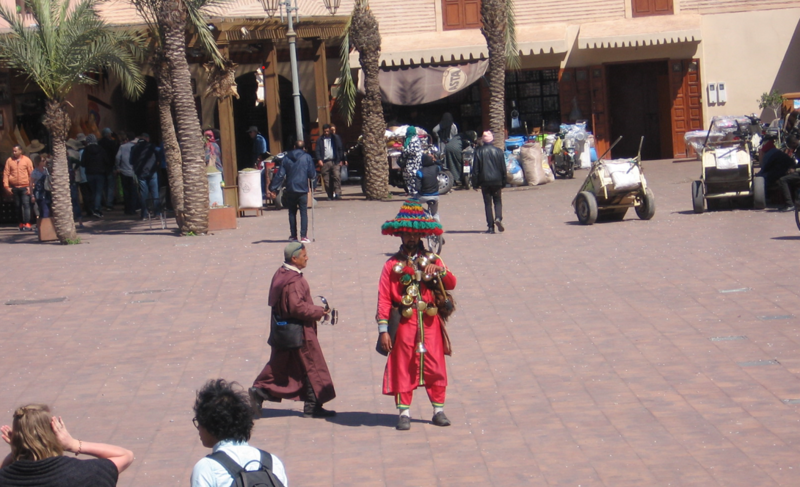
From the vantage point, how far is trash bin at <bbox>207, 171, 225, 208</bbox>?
60.7ft

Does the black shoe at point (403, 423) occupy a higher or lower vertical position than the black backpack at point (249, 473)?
lower

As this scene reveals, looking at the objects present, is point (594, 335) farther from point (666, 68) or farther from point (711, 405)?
point (666, 68)

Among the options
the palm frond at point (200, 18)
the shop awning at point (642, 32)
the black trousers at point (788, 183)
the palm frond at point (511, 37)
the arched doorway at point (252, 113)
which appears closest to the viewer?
the black trousers at point (788, 183)

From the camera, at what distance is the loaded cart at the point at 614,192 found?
15.6 metres

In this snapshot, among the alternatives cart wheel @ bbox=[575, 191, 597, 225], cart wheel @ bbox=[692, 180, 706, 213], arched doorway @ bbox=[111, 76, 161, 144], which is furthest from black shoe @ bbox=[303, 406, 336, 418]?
arched doorway @ bbox=[111, 76, 161, 144]

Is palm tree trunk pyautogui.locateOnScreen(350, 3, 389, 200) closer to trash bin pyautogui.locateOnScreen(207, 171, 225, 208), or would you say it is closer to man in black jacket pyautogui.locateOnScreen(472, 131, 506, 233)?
trash bin pyautogui.locateOnScreen(207, 171, 225, 208)

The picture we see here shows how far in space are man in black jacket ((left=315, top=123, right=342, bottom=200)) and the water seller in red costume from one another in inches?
596

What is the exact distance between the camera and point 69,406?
7805 millimetres

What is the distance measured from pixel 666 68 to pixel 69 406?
923 inches

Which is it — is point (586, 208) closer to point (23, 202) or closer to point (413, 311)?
point (413, 311)

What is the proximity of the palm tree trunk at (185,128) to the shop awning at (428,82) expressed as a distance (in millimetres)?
8970

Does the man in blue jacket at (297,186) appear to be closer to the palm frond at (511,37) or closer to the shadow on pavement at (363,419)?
the shadow on pavement at (363,419)

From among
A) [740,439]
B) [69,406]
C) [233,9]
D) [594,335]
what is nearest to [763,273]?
[594,335]

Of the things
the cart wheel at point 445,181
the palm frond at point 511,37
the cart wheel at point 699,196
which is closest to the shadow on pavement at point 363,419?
the cart wheel at point 699,196
